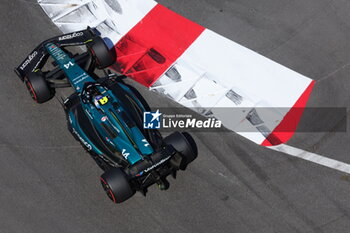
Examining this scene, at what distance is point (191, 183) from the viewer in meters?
9.33

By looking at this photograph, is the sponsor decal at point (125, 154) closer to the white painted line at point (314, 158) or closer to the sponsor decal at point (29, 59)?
the white painted line at point (314, 158)

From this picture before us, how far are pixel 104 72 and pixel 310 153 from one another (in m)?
5.16

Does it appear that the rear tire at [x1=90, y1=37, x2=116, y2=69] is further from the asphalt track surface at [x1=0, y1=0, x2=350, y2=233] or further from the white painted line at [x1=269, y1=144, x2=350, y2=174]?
the white painted line at [x1=269, y1=144, x2=350, y2=174]

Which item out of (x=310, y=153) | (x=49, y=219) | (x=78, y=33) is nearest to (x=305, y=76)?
(x=310, y=153)

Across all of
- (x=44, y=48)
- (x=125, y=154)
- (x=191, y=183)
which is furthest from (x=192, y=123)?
(x=44, y=48)

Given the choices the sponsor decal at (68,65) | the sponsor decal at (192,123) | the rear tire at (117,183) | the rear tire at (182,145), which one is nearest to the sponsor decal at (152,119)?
the sponsor decal at (192,123)

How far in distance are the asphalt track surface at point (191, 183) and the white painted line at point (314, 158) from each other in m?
0.12

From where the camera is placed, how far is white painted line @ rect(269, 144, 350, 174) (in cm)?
955

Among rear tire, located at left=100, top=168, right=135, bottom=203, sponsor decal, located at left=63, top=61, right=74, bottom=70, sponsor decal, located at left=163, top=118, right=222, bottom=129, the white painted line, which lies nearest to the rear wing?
sponsor decal, located at left=63, top=61, right=74, bottom=70

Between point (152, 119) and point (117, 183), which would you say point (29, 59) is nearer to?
point (152, 119)

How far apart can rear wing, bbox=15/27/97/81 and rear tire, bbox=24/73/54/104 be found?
28 centimetres

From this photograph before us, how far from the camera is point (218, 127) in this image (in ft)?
33.0

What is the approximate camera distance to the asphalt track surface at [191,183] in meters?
8.93

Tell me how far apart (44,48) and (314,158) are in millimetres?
6883
